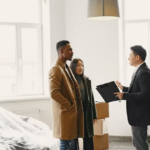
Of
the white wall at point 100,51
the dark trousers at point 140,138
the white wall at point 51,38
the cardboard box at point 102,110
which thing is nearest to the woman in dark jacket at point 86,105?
the dark trousers at point 140,138

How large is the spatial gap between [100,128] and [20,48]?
1.99 m

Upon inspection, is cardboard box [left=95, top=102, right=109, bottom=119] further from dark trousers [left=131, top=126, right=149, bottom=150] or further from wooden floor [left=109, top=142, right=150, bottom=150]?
dark trousers [left=131, top=126, right=149, bottom=150]

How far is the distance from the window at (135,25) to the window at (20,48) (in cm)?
150

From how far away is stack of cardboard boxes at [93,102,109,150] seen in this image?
468 cm

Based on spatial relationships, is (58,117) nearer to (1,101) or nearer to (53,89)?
(53,89)

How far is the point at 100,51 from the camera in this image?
536cm

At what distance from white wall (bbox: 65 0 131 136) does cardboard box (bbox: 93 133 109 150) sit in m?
0.55

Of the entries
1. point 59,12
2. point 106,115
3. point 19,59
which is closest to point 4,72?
point 19,59

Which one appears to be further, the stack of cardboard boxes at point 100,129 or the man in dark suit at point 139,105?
the stack of cardboard boxes at point 100,129

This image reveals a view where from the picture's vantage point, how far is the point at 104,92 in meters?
3.41

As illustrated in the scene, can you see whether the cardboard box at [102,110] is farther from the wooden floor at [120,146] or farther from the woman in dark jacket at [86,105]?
the woman in dark jacket at [86,105]

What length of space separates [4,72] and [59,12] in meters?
1.39

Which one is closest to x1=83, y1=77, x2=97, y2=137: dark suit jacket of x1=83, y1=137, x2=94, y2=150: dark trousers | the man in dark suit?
x1=83, y1=137, x2=94, y2=150: dark trousers

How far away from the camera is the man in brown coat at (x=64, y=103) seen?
299cm
